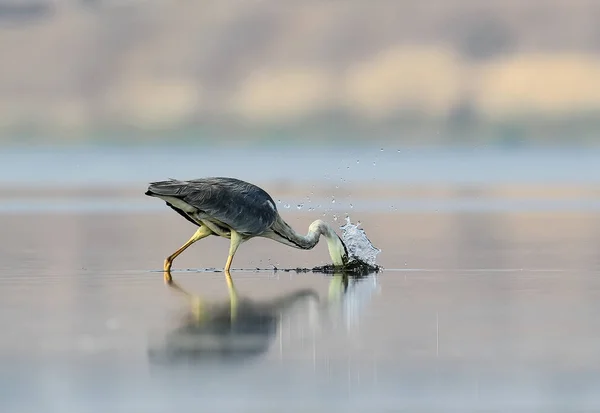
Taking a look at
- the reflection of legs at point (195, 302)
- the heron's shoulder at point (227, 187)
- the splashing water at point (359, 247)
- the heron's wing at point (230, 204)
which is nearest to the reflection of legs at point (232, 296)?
the reflection of legs at point (195, 302)

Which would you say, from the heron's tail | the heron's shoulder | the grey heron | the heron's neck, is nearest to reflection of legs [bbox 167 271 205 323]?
the grey heron

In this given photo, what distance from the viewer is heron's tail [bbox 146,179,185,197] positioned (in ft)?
68.3

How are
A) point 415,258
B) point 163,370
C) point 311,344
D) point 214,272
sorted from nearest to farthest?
point 163,370
point 311,344
point 214,272
point 415,258

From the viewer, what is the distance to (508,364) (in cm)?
1295

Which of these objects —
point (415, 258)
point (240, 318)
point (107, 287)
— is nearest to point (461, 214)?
point (415, 258)

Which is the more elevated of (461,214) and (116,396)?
(461,214)

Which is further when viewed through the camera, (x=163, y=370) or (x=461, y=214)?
(x=461, y=214)

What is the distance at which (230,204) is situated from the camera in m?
21.2

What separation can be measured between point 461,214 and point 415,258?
18375 millimetres

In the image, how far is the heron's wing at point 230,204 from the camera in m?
21.1

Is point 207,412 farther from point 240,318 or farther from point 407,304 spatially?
point 407,304

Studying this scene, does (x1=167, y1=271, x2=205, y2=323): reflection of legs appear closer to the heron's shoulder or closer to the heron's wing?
the heron's wing

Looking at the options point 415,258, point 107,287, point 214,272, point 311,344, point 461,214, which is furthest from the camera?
point 461,214

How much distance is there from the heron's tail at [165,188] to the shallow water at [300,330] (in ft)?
4.01
